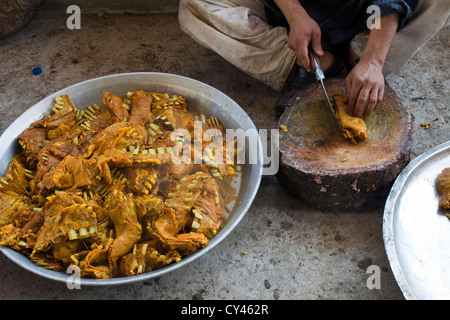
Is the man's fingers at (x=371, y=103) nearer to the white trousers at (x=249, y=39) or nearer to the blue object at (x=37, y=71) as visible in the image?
the white trousers at (x=249, y=39)

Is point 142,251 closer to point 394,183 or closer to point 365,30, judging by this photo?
point 394,183

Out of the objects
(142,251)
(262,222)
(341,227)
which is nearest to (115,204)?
(142,251)

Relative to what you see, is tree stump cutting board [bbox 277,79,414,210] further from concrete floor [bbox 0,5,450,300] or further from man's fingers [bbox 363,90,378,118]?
concrete floor [bbox 0,5,450,300]

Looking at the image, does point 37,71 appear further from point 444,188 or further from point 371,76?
point 444,188

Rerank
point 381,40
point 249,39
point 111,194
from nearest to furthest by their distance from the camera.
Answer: point 111,194 → point 381,40 → point 249,39

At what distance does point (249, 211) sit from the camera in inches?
104

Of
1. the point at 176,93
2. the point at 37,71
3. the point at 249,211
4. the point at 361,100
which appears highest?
the point at 361,100

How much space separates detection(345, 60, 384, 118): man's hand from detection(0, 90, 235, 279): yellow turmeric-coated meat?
2.72 ft

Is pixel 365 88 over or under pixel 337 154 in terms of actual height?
over

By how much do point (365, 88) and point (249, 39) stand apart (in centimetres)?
103

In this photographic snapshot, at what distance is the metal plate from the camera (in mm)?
2111

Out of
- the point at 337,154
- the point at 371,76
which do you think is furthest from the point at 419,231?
the point at 371,76

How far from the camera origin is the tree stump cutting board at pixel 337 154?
2295 millimetres

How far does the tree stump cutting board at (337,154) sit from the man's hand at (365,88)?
0.13 m
